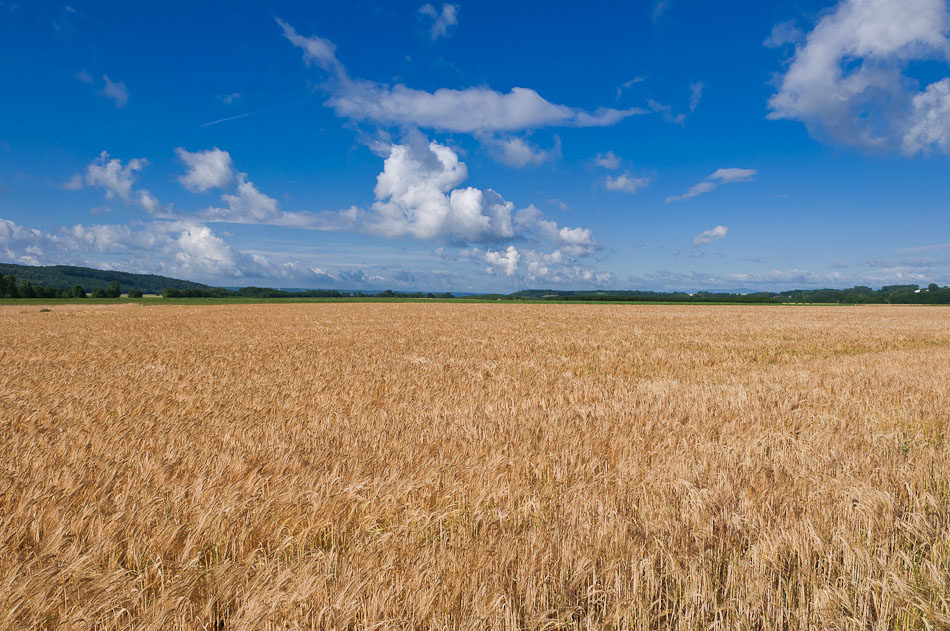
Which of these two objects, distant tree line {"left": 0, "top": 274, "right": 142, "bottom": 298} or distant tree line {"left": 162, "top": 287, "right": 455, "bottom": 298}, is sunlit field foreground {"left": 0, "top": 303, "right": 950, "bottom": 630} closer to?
distant tree line {"left": 162, "top": 287, "right": 455, "bottom": 298}

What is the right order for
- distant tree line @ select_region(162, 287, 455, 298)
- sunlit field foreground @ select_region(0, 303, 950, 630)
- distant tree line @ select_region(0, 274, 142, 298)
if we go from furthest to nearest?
distant tree line @ select_region(162, 287, 455, 298) → distant tree line @ select_region(0, 274, 142, 298) → sunlit field foreground @ select_region(0, 303, 950, 630)

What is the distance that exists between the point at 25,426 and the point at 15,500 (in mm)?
2857

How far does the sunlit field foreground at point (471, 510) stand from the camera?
2371 mm

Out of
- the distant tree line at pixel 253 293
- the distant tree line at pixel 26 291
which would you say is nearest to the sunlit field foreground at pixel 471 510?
the distant tree line at pixel 253 293

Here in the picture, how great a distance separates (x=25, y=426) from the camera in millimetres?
5652

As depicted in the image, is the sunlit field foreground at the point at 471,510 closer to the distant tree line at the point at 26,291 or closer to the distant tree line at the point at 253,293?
the distant tree line at the point at 253,293

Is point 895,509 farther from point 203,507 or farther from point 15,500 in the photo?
point 15,500

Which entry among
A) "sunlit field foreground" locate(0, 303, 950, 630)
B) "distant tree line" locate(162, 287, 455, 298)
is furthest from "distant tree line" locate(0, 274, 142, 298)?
"sunlit field foreground" locate(0, 303, 950, 630)

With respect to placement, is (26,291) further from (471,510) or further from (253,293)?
(471,510)

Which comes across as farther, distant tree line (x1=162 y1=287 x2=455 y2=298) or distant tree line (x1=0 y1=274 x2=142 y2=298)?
distant tree line (x1=162 y1=287 x2=455 y2=298)

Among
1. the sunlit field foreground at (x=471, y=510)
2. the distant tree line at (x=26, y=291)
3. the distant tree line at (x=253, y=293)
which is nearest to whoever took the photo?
the sunlit field foreground at (x=471, y=510)

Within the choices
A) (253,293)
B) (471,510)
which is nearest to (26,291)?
(253,293)

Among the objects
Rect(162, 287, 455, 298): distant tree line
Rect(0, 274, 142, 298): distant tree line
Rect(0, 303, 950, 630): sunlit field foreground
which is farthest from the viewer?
Rect(162, 287, 455, 298): distant tree line

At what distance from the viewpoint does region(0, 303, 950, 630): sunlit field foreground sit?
2.37 metres
